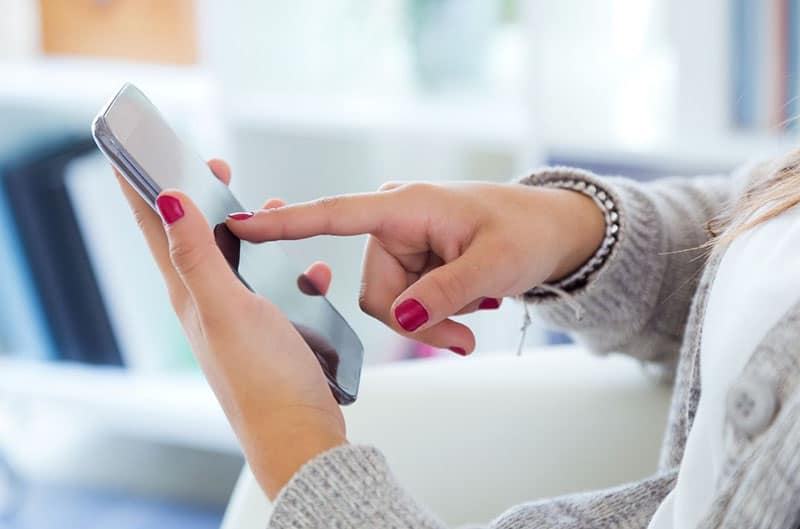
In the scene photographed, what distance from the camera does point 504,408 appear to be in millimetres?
709

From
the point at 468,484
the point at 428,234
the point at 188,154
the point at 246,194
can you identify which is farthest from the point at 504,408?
the point at 246,194

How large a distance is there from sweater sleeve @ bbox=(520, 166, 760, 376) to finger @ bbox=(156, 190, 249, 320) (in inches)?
9.8

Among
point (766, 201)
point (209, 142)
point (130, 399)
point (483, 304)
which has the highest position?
point (766, 201)

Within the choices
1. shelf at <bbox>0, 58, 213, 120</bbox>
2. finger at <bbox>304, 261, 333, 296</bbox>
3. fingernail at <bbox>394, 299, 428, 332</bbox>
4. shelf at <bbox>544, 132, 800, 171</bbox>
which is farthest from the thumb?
shelf at <bbox>0, 58, 213, 120</bbox>

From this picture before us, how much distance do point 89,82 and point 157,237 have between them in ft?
3.08

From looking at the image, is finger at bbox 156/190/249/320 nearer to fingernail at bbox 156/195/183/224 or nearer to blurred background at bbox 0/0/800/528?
fingernail at bbox 156/195/183/224

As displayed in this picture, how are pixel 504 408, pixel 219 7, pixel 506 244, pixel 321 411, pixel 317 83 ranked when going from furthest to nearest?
pixel 317 83
pixel 219 7
pixel 504 408
pixel 506 244
pixel 321 411

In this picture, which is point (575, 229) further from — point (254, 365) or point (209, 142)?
point (209, 142)

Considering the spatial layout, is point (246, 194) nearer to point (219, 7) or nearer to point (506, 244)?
point (219, 7)

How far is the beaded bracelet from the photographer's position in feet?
2.14

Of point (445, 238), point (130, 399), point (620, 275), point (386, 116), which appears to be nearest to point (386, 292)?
point (445, 238)

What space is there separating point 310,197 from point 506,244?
2.81ft

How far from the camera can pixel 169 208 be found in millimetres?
494

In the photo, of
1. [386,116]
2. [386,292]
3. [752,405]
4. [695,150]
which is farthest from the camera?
[386,116]
